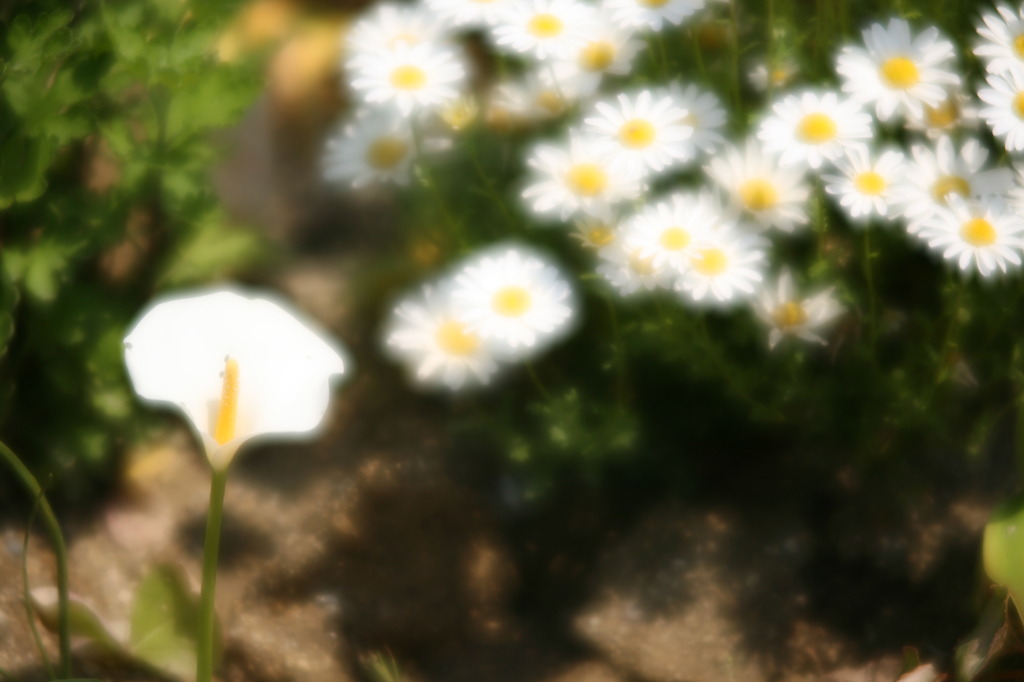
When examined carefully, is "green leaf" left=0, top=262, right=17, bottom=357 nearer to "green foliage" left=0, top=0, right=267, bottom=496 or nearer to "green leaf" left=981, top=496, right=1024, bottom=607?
"green foliage" left=0, top=0, right=267, bottom=496

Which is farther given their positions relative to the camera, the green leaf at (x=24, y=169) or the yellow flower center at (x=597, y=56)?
the yellow flower center at (x=597, y=56)

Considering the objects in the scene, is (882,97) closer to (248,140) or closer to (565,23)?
(565,23)

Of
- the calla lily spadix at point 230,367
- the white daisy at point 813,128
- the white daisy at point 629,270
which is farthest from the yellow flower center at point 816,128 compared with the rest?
the calla lily spadix at point 230,367

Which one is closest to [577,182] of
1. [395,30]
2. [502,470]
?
[395,30]

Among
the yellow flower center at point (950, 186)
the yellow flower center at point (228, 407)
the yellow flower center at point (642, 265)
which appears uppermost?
the yellow flower center at point (950, 186)

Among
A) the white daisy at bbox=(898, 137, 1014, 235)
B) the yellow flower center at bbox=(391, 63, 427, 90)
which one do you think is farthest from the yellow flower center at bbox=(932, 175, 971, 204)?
the yellow flower center at bbox=(391, 63, 427, 90)

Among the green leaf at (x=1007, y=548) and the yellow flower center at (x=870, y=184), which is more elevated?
the yellow flower center at (x=870, y=184)

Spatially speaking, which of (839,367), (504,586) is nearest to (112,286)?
(504,586)

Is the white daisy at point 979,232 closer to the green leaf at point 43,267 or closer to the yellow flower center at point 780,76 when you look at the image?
the yellow flower center at point 780,76
